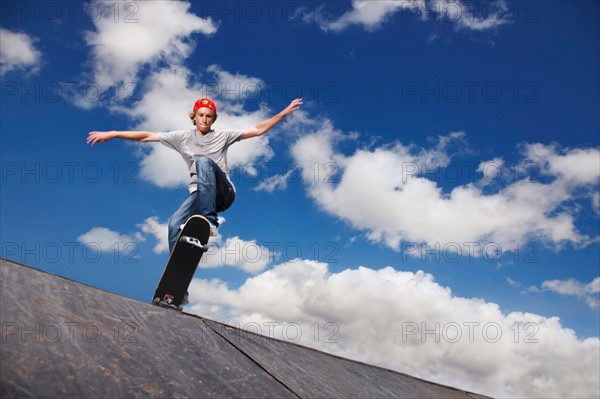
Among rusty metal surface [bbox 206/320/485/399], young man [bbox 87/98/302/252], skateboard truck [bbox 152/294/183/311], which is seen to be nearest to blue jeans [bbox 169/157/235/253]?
young man [bbox 87/98/302/252]

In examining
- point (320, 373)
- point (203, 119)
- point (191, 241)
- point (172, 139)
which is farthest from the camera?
point (203, 119)

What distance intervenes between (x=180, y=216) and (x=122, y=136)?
120 cm

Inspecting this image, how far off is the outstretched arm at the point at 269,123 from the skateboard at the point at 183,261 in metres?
1.46

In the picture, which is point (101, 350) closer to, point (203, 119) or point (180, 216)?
point (180, 216)

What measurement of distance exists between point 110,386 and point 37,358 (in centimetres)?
36

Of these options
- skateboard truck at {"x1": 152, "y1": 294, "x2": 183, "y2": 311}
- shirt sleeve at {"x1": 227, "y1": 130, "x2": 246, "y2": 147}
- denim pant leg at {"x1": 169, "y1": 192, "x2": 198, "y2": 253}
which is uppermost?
shirt sleeve at {"x1": 227, "y1": 130, "x2": 246, "y2": 147}

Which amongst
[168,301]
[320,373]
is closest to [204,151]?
[168,301]

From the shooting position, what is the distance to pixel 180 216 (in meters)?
5.04

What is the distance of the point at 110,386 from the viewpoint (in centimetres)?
216

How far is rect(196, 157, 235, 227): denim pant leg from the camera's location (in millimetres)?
5066

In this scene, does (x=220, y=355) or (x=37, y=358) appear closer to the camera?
(x=37, y=358)

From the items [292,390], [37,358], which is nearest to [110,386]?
[37,358]

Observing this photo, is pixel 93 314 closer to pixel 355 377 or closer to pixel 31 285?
pixel 31 285

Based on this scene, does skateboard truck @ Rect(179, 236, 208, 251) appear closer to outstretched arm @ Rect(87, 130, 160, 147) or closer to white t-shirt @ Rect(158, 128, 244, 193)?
white t-shirt @ Rect(158, 128, 244, 193)
